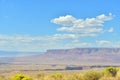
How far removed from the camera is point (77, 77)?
4594 centimetres

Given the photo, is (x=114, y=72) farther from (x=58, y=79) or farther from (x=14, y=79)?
(x=14, y=79)

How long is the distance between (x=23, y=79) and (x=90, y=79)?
33.0 feet

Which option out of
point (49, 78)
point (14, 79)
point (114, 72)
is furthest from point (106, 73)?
point (14, 79)

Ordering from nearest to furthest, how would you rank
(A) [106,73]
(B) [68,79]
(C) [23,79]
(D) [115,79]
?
(C) [23,79], (D) [115,79], (B) [68,79], (A) [106,73]

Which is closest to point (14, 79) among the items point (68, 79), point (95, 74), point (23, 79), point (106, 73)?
point (23, 79)

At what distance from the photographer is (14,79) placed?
4028 cm

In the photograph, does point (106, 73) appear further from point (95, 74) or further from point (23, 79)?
point (23, 79)

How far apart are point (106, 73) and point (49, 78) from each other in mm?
9306

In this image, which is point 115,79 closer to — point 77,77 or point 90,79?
point 90,79

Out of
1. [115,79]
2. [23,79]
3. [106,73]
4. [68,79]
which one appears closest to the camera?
[23,79]

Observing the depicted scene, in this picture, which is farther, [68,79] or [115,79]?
[68,79]

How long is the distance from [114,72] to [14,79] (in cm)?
1755

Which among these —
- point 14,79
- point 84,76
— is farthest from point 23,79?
point 84,76

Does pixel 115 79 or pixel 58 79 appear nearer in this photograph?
pixel 115 79
